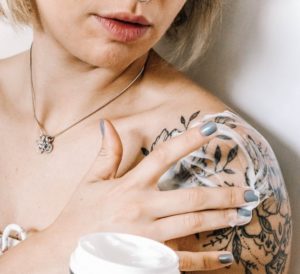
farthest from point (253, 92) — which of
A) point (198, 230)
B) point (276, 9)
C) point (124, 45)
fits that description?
point (198, 230)

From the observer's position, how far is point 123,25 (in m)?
1.00

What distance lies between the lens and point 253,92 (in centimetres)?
125

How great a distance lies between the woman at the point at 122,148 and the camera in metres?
0.85

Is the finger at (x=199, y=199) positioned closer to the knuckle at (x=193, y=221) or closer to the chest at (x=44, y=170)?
the knuckle at (x=193, y=221)

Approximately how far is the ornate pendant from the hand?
1.11 feet

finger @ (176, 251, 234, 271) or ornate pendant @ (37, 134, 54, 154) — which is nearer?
finger @ (176, 251, 234, 271)

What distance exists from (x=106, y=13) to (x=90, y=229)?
36cm

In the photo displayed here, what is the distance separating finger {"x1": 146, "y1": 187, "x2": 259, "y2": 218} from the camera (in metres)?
0.82

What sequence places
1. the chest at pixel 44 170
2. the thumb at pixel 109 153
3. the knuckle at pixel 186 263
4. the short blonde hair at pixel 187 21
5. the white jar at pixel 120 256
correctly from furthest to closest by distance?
1. the short blonde hair at pixel 187 21
2. the chest at pixel 44 170
3. the thumb at pixel 109 153
4. the knuckle at pixel 186 263
5. the white jar at pixel 120 256

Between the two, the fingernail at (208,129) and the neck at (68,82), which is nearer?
the fingernail at (208,129)

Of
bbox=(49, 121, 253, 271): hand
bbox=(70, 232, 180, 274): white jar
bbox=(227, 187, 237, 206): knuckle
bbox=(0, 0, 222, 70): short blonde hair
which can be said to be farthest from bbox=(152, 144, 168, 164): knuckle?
bbox=(0, 0, 222, 70): short blonde hair

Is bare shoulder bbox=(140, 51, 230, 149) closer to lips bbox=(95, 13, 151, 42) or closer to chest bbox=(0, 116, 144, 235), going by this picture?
chest bbox=(0, 116, 144, 235)

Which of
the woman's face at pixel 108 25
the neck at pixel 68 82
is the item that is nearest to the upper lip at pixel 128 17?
the woman's face at pixel 108 25

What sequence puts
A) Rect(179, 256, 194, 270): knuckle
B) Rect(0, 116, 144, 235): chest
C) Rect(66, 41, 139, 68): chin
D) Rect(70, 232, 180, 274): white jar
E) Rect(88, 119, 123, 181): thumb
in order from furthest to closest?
1. Rect(0, 116, 144, 235): chest
2. Rect(66, 41, 139, 68): chin
3. Rect(88, 119, 123, 181): thumb
4. Rect(179, 256, 194, 270): knuckle
5. Rect(70, 232, 180, 274): white jar
